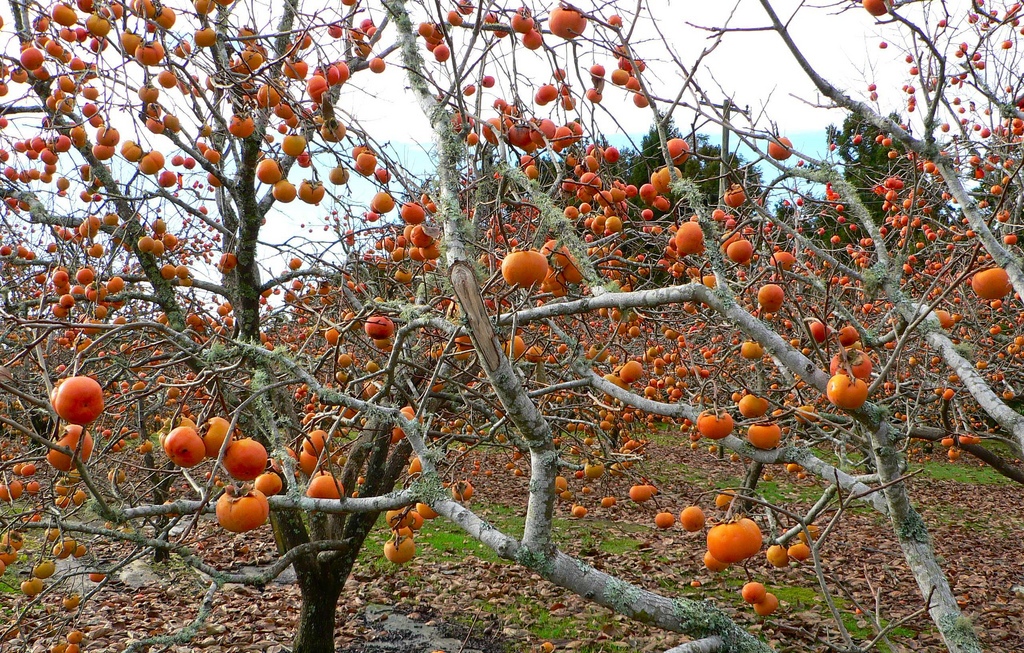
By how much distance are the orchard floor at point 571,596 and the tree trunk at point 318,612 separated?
69 cm

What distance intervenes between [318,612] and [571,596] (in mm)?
2746

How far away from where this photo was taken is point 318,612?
457 centimetres

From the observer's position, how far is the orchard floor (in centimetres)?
Result: 525

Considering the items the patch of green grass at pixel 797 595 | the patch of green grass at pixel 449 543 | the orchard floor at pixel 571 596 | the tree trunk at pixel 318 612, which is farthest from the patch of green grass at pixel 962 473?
the tree trunk at pixel 318 612

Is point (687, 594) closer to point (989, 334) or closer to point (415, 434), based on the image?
point (989, 334)

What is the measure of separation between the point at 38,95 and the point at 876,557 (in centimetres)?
927

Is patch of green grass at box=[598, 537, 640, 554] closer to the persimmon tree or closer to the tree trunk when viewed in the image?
the persimmon tree

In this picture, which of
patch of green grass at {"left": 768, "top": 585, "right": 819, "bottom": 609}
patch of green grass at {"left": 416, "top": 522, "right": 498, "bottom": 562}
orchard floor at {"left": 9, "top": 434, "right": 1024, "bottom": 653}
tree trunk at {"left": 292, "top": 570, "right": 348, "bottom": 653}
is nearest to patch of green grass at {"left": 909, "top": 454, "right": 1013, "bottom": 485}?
orchard floor at {"left": 9, "top": 434, "right": 1024, "bottom": 653}

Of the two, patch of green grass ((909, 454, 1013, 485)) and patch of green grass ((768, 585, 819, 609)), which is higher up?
patch of green grass ((909, 454, 1013, 485))

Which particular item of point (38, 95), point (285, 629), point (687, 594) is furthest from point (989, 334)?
point (38, 95)

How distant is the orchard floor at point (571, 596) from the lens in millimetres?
5254

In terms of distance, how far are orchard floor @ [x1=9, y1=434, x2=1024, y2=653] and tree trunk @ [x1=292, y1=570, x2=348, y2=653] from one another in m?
0.69

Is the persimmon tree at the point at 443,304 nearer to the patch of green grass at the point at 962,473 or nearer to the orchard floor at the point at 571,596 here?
the orchard floor at the point at 571,596

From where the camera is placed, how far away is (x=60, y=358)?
7426mm
